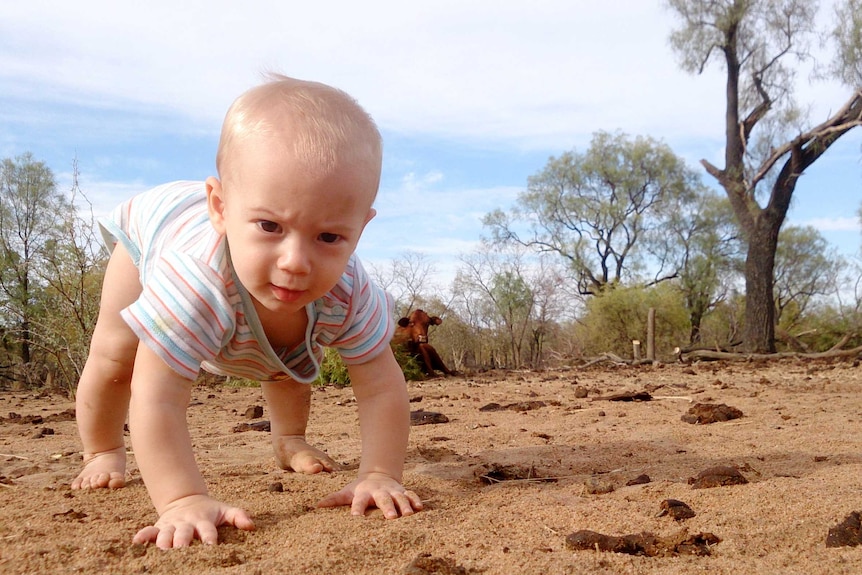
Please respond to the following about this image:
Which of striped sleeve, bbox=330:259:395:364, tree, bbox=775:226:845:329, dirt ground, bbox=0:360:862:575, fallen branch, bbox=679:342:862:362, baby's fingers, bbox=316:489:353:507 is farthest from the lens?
tree, bbox=775:226:845:329

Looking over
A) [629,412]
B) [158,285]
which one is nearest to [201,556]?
[158,285]

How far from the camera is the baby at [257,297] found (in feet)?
6.77

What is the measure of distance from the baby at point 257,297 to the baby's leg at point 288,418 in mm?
462

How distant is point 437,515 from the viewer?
2.24 metres

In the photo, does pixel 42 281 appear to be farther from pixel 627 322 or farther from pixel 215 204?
pixel 627 322

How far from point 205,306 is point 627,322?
72.8 ft

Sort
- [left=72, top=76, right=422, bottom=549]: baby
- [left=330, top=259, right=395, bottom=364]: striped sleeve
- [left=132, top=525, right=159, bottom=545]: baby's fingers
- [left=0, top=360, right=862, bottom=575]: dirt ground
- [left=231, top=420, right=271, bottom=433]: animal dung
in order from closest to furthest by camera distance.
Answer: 1. [left=0, top=360, right=862, bottom=575]: dirt ground
2. [left=132, top=525, right=159, bottom=545]: baby's fingers
3. [left=72, top=76, right=422, bottom=549]: baby
4. [left=330, top=259, right=395, bottom=364]: striped sleeve
5. [left=231, top=420, right=271, bottom=433]: animal dung

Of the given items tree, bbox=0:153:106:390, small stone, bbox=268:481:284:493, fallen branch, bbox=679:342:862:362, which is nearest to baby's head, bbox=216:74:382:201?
small stone, bbox=268:481:284:493

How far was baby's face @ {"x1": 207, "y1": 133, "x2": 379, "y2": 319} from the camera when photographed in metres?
2.03

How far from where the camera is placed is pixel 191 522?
6.68 feet

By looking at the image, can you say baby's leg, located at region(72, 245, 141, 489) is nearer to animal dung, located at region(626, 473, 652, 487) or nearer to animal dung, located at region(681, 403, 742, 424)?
animal dung, located at region(626, 473, 652, 487)

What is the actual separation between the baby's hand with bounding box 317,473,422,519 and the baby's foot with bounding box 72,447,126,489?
3.29ft

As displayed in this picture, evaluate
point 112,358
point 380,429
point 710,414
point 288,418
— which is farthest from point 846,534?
point 710,414

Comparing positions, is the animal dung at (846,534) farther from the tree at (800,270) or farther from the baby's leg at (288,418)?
the tree at (800,270)
